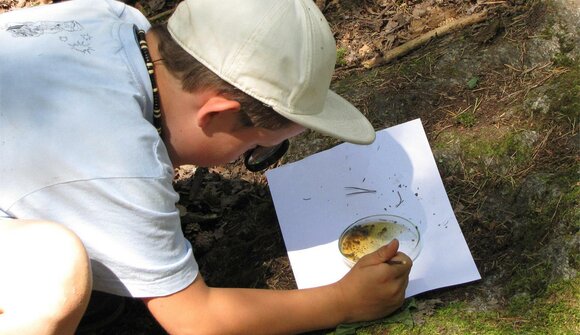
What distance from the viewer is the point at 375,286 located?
1643 mm

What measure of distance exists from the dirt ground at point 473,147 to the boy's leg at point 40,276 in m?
0.54

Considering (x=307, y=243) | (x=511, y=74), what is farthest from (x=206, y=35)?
(x=511, y=74)

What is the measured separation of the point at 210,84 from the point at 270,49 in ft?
0.51

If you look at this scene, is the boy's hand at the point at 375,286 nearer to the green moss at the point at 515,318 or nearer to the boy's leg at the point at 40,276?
the green moss at the point at 515,318

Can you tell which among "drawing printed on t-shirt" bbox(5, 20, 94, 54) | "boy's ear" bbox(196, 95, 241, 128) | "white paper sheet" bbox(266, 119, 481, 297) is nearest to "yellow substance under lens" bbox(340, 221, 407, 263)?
"white paper sheet" bbox(266, 119, 481, 297)

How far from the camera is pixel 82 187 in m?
1.41

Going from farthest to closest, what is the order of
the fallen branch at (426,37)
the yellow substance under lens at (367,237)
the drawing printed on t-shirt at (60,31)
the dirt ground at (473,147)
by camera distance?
the fallen branch at (426,37) < the yellow substance under lens at (367,237) < the dirt ground at (473,147) < the drawing printed on t-shirt at (60,31)

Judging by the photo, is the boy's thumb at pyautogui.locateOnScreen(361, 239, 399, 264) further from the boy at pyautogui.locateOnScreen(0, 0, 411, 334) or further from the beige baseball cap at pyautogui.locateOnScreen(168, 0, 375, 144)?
the beige baseball cap at pyautogui.locateOnScreen(168, 0, 375, 144)

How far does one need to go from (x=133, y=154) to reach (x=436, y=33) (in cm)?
130

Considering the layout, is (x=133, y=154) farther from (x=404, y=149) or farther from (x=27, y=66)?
(x=404, y=149)

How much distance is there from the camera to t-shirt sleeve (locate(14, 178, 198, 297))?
141cm

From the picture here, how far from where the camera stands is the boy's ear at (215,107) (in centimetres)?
152

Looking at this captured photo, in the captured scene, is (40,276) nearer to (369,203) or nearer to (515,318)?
(369,203)

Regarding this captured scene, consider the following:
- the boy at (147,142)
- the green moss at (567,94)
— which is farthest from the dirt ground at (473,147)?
the boy at (147,142)
